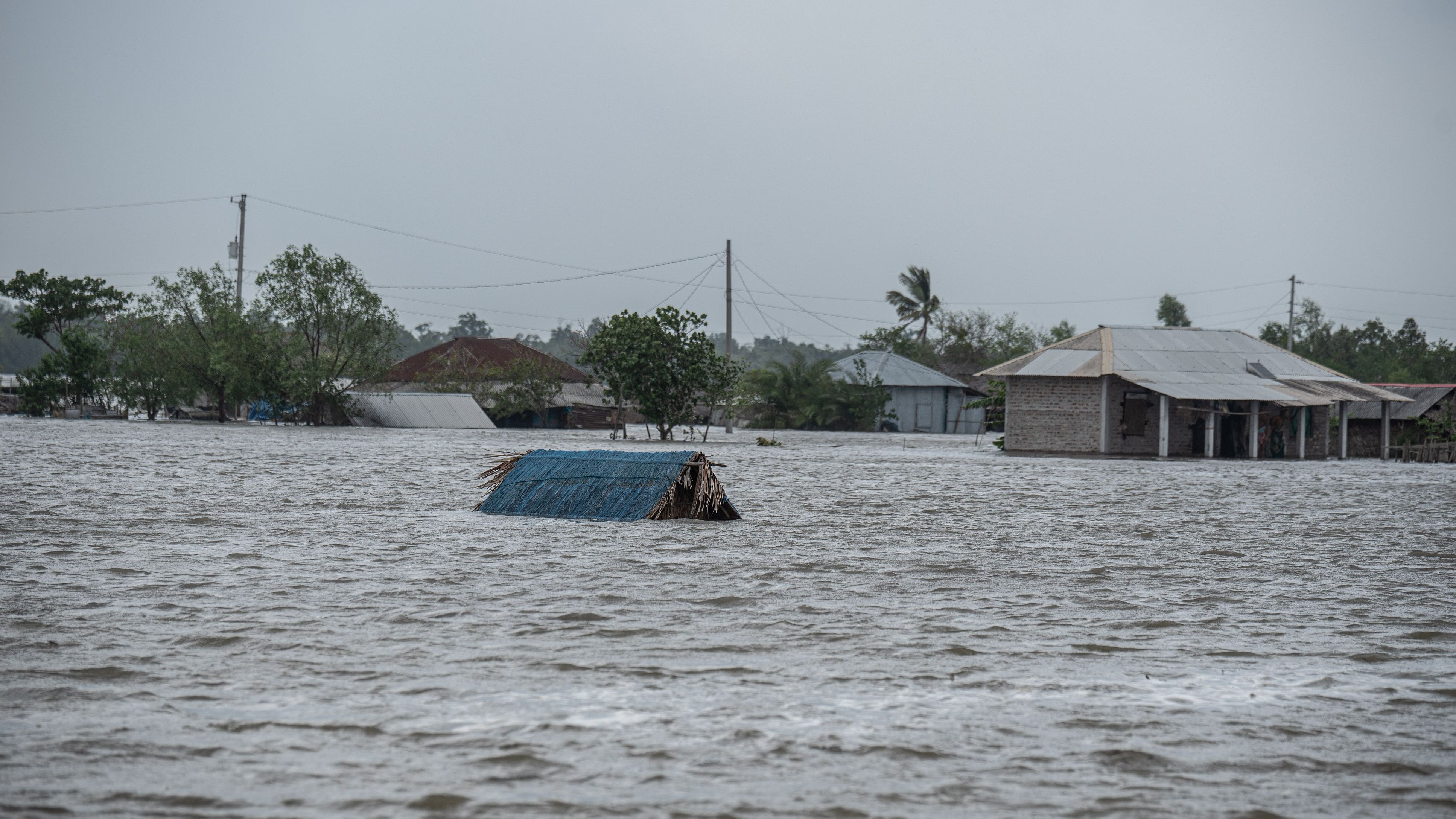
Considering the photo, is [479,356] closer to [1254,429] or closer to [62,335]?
[62,335]

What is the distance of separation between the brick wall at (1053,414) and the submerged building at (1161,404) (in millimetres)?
25

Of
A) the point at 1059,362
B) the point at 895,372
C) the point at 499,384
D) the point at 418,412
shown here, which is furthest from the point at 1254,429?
the point at 499,384

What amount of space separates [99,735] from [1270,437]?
129 feet

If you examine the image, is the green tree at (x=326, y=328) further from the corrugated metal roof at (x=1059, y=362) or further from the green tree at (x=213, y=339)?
the corrugated metal roof at (x=1059, y=362)

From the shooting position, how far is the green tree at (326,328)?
53812 mm

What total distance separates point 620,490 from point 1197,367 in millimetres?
30981

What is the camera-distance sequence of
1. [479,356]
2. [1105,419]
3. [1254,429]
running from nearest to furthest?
[1254,429] < [1105,419] < [479,356]

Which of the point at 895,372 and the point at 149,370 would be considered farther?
the point at 895,372

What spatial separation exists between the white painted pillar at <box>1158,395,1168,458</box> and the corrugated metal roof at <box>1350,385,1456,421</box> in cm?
987

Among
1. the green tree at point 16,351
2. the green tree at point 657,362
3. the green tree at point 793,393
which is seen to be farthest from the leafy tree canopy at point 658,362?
the green tree at point 16,351

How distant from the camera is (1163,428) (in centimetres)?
3641

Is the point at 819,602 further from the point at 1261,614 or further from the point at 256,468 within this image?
the point at 256,468

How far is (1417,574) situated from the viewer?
32.8ft

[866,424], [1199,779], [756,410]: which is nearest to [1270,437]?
[866,424]
